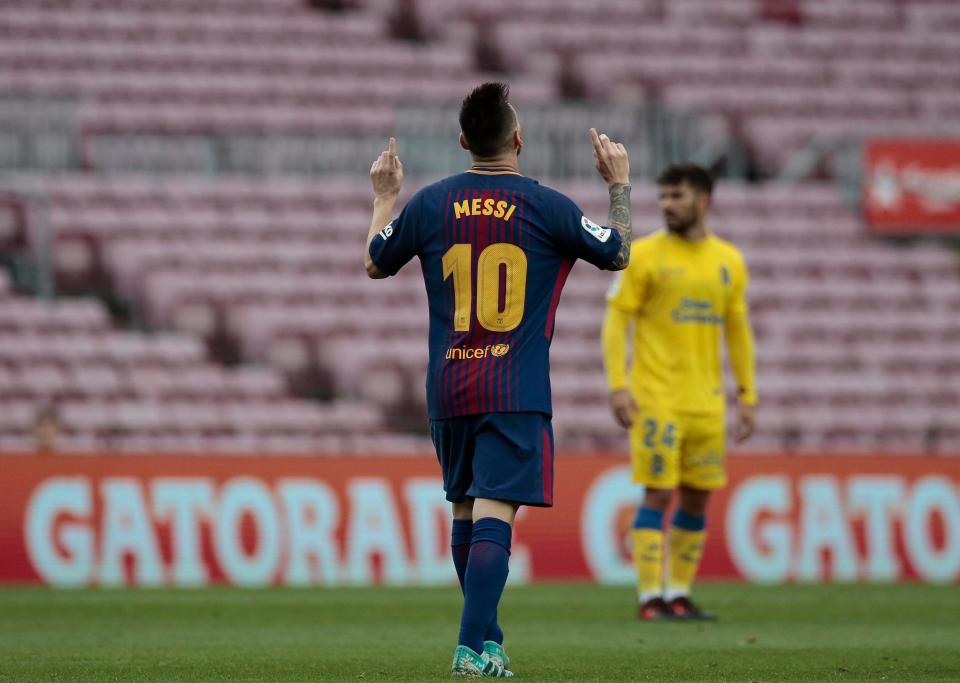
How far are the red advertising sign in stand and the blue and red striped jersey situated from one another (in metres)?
13.3

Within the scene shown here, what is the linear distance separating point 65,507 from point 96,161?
6.58 meters

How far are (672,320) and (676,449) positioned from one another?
67 cm

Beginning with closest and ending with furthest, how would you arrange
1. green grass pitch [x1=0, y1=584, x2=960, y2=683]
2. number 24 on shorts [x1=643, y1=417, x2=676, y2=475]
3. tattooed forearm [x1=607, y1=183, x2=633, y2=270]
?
tattooed forearm [x1=607, y1=183, x2=633, y2=270], green grass pitch [x1=0, y1=584, x2=960, y2=683], number 24 on shorts [x1=643, y1=417, x2=676, y2=475]

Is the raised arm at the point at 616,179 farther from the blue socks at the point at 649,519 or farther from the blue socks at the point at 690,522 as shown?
the blue socks at the point at 690,522

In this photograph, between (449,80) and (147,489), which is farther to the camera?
(449,80)

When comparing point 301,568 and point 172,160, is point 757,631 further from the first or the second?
point 172,160

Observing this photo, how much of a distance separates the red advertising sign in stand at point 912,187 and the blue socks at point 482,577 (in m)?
13.7

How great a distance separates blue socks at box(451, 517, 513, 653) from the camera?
5176mm

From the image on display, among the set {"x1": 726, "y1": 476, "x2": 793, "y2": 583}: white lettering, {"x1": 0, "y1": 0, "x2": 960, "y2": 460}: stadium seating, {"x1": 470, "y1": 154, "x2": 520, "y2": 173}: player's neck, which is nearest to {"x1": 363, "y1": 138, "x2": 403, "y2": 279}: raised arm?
{"x1": 470, "y1": 154, "x2": 520, "y2": 173}: player's neck

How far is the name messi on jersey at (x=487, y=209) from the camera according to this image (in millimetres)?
5355

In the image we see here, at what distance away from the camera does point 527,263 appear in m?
5.38

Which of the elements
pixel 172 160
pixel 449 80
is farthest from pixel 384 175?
pixel 449 80

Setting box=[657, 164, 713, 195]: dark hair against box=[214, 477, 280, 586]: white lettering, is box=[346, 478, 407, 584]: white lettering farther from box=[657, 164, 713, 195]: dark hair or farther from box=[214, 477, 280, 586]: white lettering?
box=[657, 164, 713, 195]: dark hair

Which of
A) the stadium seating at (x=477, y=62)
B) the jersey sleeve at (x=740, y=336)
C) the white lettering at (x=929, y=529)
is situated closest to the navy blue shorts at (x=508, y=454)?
the jersey sleeve at (x=740, y=336)
